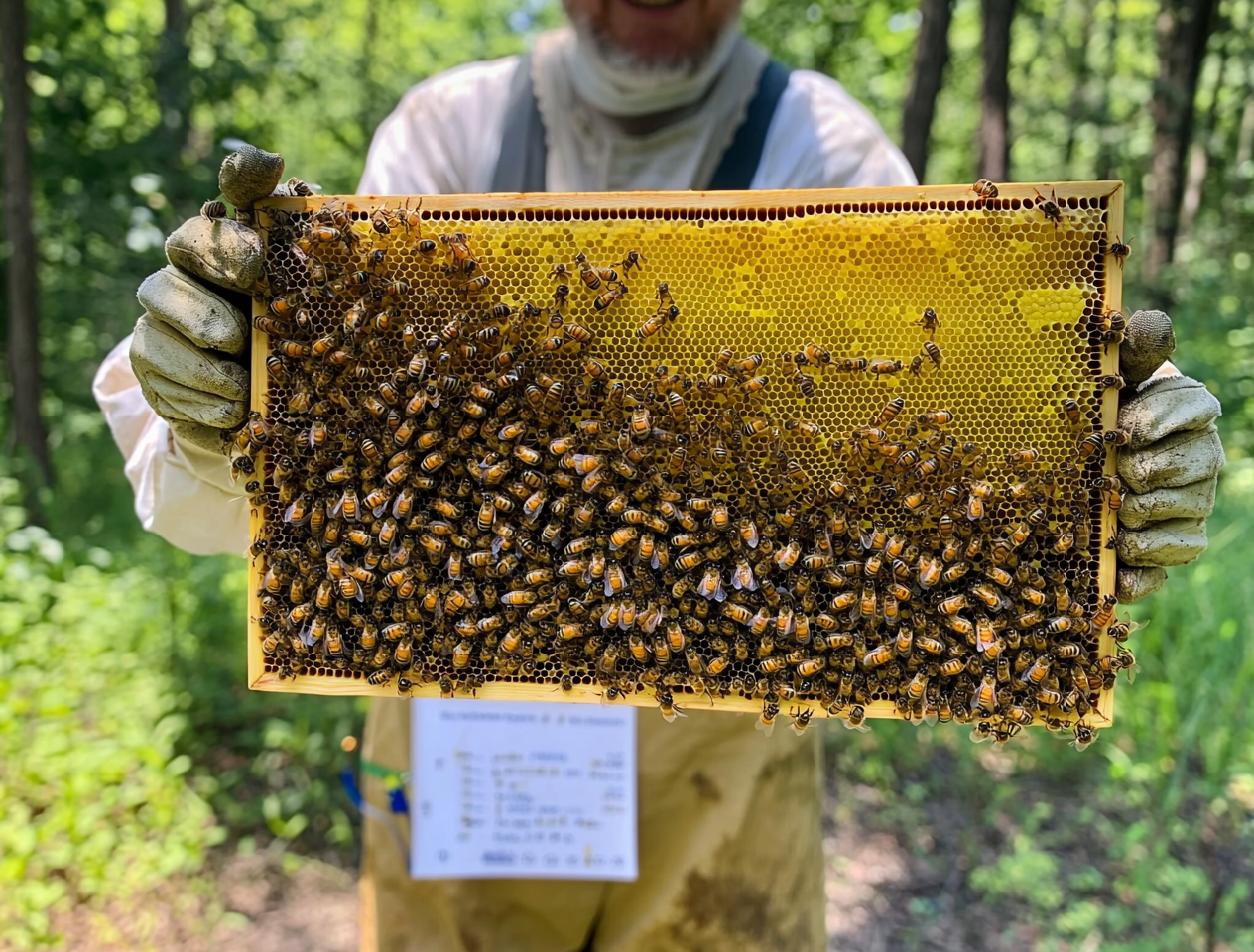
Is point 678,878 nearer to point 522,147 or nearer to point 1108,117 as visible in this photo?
point 522,147

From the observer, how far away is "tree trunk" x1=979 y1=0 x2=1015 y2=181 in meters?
9.68

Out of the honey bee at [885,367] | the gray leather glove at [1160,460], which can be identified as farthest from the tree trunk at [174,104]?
the gray leather glove at [1160,460]

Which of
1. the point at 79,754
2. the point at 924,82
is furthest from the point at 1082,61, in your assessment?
the point at 79,754

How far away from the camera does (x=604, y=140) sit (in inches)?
145

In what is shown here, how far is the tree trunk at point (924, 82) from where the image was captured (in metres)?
7.90

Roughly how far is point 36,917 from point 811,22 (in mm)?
17005

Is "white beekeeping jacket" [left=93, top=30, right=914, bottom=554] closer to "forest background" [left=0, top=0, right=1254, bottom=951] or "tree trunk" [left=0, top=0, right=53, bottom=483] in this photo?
"forest background" [left=0, top=0, right=1254, bottom=951]

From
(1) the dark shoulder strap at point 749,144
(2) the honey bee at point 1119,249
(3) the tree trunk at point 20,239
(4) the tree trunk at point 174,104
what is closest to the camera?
(2) the honey bee at point 1119,249

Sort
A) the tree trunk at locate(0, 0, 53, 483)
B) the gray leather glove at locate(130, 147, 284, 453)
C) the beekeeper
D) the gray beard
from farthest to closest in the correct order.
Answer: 1. the tree trunk at locate(0, 0, 53, 483)
2. the gray beard
3. the beekeeper
4. the gray leather glove at locate(130, 147, 284, 453)

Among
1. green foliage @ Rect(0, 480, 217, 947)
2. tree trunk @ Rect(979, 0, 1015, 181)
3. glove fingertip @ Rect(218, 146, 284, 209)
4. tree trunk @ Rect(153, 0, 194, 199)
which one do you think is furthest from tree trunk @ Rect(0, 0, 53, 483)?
tree trunk @ Rect(979, 0, 1015, 181)

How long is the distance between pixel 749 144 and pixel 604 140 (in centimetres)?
71

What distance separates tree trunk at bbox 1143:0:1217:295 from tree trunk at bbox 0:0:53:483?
1605cm

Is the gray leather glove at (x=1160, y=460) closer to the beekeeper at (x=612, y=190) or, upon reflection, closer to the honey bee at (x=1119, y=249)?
the honey bee at (x=1119, y=249)

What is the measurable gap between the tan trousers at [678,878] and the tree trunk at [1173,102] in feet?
45.1
